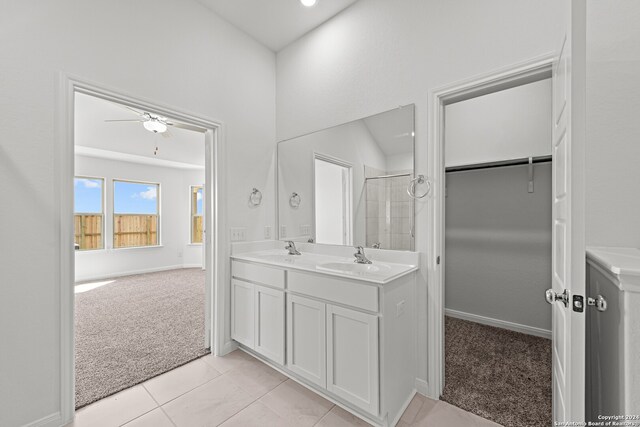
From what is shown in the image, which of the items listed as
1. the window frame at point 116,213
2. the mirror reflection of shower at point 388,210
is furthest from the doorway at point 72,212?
the window frame at point 116,213

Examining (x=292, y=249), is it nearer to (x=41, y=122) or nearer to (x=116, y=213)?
(x=41, y=122)

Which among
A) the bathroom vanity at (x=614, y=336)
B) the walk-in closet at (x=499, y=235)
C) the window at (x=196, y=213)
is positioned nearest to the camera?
the bathroom vanity at (x=614, y=336)

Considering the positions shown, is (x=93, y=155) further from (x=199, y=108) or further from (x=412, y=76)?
(x=412, y=76)

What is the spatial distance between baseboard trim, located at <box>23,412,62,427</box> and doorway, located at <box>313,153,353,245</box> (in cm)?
204

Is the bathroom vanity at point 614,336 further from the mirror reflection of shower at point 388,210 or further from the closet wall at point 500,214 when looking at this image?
the closet wall at point 500,214

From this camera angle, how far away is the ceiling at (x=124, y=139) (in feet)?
12.4

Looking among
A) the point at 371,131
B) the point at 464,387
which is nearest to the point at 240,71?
the point at 371,131

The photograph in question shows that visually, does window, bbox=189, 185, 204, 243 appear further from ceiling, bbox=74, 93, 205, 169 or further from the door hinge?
the door hinge

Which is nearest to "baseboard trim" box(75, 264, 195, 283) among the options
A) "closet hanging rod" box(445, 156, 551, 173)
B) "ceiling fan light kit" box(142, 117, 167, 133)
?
"ceiling fan light kit" box(142, 117, 167, 133)

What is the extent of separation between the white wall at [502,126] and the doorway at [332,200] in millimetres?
1316

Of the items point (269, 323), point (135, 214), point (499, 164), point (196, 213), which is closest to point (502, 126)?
point (499, 164)

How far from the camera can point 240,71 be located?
2.57 m

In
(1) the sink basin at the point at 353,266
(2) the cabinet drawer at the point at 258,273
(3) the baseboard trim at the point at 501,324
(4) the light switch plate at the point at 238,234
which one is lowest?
(3) the baseboard trim at the point at 501,324

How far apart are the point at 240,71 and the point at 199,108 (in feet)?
2.09
